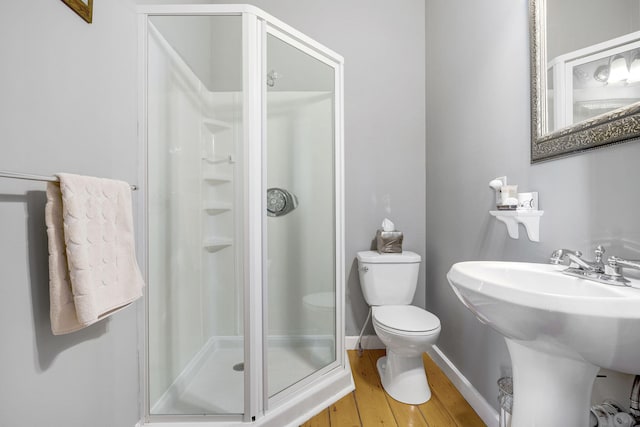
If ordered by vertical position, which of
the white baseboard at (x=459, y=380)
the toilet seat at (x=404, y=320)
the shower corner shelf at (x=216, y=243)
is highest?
the shower corner shelf at (x=216, y=243)

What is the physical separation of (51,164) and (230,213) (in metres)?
0.64

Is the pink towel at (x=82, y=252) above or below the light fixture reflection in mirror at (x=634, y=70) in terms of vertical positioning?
below

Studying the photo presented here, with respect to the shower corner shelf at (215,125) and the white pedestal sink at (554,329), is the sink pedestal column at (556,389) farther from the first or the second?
the shower corner shelf at (215,125)

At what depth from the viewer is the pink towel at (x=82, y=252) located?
30.7 inches

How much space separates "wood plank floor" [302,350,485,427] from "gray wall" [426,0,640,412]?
0.15 metres

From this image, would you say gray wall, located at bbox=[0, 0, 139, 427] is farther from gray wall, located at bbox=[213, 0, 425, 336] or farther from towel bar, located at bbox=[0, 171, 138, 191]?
gray wall, located at bbox=[213, 0, 425, 336]

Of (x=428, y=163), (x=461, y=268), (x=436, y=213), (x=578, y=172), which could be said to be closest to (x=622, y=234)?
(x=578, y=172)

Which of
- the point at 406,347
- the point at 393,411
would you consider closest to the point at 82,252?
the point at 406,347

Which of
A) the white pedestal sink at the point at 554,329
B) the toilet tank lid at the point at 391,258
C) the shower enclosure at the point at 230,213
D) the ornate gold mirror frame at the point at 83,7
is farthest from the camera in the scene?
the toilet tank lid at the point at 391,258

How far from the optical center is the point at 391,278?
6.01ft

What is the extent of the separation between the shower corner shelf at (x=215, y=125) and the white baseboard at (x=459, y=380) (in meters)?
1.67

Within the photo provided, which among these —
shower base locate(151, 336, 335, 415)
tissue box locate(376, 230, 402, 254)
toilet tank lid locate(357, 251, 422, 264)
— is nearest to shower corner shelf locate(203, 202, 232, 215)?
shower base locate(151, 336, 335, 415)

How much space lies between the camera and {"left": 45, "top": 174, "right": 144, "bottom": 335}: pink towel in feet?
2.56

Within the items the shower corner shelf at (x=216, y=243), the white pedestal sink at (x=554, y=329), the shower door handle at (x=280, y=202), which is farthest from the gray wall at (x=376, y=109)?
the white pedestal sink at (x=554, y=329)
